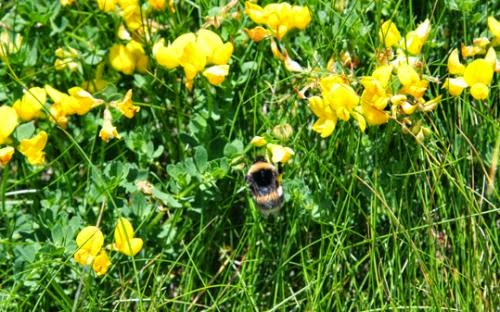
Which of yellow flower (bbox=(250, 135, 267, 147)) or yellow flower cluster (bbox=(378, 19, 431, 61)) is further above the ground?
yellow flower cluster (bbox=(378, 19, 431, 61))

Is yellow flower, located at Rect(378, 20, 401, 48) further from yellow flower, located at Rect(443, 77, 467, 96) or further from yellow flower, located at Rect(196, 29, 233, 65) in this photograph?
yellow flower, located at Rect(196, 29, 233, 65)

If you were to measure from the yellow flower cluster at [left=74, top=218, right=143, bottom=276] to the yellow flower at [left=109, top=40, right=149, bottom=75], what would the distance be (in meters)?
0.53

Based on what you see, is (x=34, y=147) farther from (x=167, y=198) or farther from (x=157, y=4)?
(x=157, y=4)

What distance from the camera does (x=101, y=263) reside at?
94.7 inches

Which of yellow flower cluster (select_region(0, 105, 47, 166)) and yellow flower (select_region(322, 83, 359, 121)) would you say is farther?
yellow flower cluster (select_region(0, 105, 47, 166))

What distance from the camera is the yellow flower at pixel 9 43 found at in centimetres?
279

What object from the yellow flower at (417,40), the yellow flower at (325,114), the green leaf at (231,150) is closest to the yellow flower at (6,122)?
the green leaf at (231,150)

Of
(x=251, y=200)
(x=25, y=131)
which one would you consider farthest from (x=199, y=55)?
(x=25, y=131)

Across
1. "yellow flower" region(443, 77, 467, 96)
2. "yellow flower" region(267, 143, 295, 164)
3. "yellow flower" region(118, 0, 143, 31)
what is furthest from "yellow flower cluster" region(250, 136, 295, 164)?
"yellow flower" region(118, 0, 143, 31)

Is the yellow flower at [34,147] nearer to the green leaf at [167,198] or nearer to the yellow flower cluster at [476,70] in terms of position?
the green leaf at [167,198]

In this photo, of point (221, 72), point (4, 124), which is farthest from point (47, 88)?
point (221, 72)

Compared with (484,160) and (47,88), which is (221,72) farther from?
(484,160)

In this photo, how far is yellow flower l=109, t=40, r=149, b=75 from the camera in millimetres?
2742

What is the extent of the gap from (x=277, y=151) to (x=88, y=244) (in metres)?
0.53
